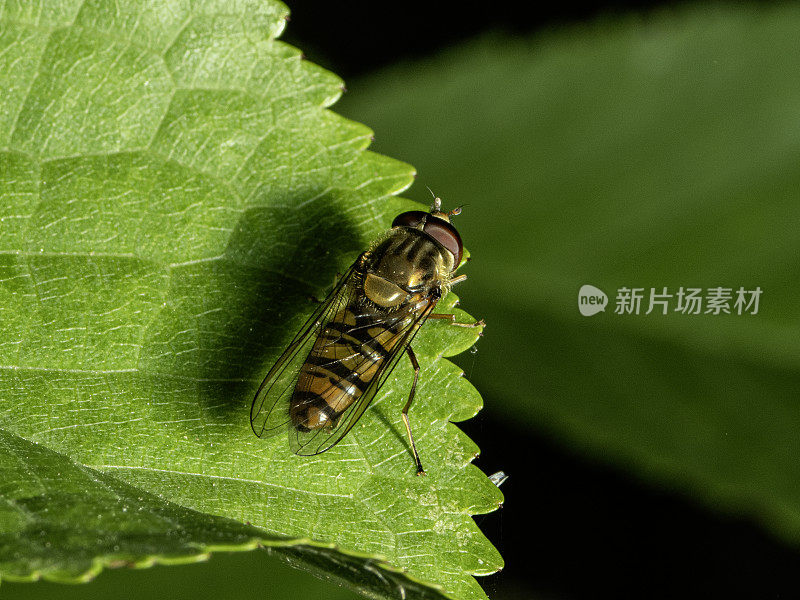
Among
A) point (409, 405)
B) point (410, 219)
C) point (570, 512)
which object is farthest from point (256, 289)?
point (570, 512)

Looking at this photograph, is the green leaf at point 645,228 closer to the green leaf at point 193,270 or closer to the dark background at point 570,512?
the dark background at point 570,512

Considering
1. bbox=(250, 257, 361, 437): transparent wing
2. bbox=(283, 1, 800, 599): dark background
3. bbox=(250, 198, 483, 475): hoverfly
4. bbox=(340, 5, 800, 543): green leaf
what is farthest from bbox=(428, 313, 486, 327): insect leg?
bbox=(340, 5, 800, 543): green leaf

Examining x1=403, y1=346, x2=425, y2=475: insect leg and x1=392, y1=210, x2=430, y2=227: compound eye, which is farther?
x1=392, y1=210, x2=430, y2=227: compound eye

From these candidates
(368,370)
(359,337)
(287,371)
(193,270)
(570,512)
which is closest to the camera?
(193,270)

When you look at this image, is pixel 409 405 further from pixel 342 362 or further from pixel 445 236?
pixel 445 236

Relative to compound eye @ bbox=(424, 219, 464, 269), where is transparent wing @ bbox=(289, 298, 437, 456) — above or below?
below

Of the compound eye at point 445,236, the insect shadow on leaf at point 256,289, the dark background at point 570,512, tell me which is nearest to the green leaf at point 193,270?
the insect shadow on leaf at point 256,289

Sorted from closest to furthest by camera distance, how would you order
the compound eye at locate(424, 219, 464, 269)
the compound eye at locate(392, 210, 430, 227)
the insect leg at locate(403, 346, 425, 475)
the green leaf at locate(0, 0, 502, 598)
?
the green leaf at locate(0, 0, 502, 598), the insect leg at locate(403, 346, 425, 475), the compound eye at locate(392, 210, 430, 227), the compound eye at locate(424, 219, 464, 269)

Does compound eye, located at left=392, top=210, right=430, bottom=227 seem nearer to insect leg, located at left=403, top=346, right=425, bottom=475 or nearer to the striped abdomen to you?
the striped abdomen
